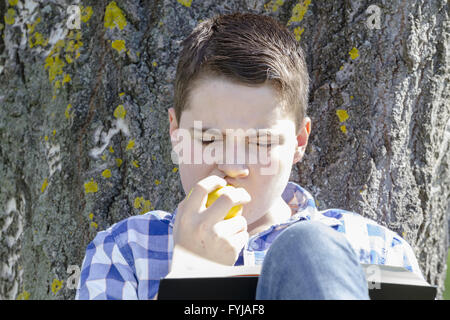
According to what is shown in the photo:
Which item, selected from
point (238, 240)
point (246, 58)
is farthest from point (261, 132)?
point (238, 240)

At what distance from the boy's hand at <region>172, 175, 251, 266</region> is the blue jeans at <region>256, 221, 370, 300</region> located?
8.1 inches

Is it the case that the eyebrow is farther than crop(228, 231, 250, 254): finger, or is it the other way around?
the eyebrow

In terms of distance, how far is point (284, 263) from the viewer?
1.42 meters

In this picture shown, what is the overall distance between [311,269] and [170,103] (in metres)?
1.19

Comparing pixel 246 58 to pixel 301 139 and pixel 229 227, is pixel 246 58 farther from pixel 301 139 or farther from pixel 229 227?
pixel 229 227

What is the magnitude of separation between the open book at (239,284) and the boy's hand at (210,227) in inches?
3.1

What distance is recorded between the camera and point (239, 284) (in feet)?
4.84

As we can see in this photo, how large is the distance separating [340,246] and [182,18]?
1.31 meters

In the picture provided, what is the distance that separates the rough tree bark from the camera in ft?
7.49

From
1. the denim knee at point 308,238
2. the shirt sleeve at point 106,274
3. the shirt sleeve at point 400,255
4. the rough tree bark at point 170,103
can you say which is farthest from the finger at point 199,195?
the shirt sleeve at point 400,255

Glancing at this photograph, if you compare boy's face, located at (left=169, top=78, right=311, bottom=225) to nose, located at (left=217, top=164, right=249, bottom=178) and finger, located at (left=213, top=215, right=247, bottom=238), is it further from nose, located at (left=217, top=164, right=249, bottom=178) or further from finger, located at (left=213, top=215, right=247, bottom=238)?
finger, located at (left=213, top=215, right=247, bottom=238)

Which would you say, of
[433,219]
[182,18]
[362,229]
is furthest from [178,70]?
[433,219]

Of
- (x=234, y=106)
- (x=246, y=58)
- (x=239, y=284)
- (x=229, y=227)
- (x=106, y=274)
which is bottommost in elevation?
(x=106, y=274)

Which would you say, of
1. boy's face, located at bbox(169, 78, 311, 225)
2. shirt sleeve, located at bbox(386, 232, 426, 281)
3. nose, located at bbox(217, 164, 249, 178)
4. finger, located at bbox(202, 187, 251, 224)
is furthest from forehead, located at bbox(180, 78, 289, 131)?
shirt sleeve, located at bbox(386, 232, 426, 281)
